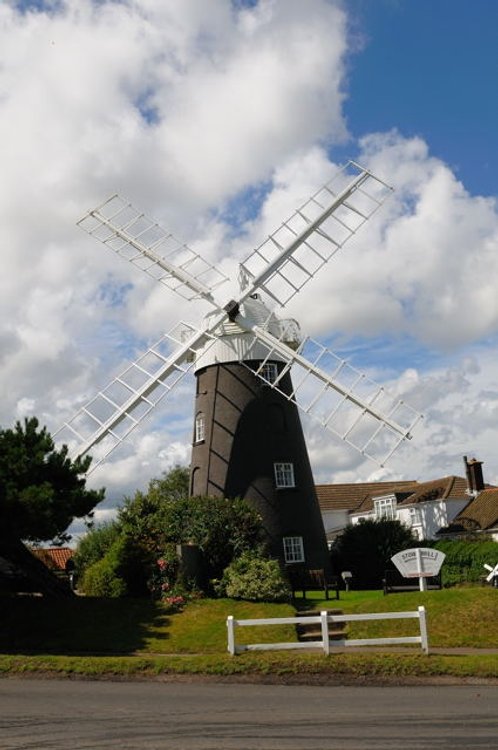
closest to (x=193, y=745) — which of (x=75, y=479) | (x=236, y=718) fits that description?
(x=236, y=718)

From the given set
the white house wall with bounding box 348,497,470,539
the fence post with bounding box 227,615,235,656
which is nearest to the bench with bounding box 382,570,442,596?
the fence post with bounding box 227,615,235,656

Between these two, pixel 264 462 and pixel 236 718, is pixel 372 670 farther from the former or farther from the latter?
pixel 264 462

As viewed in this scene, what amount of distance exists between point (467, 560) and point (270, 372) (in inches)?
442

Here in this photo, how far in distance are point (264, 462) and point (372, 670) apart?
16.0 meters

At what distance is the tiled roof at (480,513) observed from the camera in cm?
4288

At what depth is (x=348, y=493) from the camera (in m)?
65.1

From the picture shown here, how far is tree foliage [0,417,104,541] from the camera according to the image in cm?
2062

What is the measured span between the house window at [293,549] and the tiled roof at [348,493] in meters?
30.7

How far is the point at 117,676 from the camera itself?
53.2 ft

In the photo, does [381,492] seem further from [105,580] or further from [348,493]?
[105,580]

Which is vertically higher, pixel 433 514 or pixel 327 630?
pixel 433 514

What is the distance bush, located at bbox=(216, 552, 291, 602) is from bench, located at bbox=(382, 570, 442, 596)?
11.9 feet

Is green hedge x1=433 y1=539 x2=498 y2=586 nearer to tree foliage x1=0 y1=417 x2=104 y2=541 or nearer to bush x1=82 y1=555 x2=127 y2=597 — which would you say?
bush x1=82 y1=555 x2=127 y2=597

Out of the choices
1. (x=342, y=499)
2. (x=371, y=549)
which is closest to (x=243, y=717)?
(x=371, y=549)
